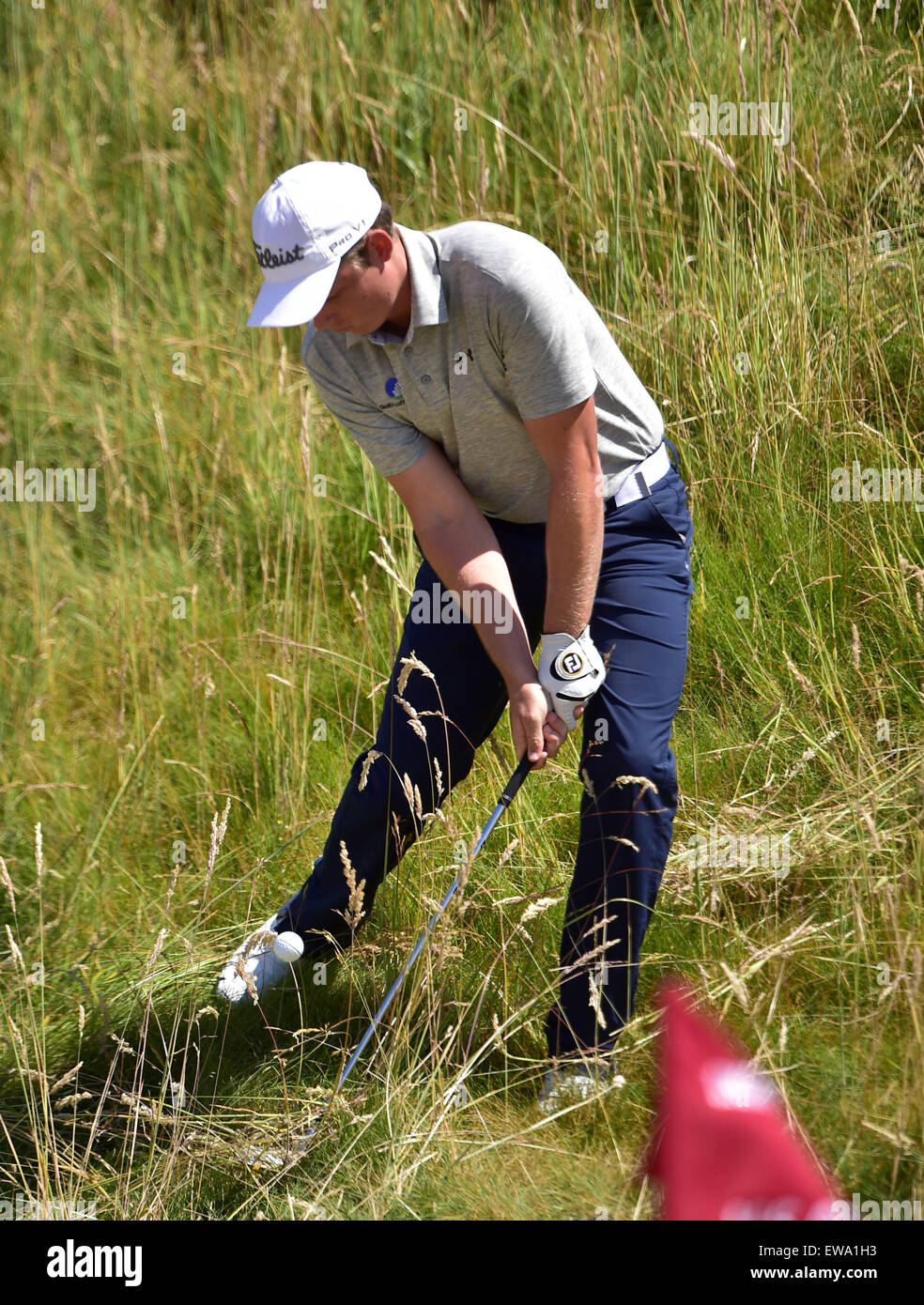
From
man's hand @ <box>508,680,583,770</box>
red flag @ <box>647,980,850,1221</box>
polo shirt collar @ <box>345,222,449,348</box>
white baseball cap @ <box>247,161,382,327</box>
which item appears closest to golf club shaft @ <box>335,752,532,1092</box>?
man's hand @ <box>508,680,583,770</box>

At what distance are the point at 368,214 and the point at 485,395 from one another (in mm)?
436

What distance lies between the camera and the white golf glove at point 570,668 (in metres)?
2.57

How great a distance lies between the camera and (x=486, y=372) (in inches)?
103

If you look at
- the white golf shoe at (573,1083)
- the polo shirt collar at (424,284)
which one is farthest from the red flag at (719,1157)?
the polo shirt collar at (424,284)

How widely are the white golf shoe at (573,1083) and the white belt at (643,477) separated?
3.98 ft

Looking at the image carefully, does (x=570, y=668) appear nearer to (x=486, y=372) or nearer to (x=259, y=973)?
(x=486, y=372)

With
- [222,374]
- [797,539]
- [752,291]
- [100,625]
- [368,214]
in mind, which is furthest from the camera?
[222,374]

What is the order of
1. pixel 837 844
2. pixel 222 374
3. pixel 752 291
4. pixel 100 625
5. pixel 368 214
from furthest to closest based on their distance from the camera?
pixel 222 374
pixel 100 625
pixel 752 291
pixel 837 844
pixel 368 214

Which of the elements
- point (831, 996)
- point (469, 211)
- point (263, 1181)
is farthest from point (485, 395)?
point (469, 211)

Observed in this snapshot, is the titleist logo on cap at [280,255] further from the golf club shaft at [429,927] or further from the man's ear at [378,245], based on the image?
the golf club shaft at [429,927]

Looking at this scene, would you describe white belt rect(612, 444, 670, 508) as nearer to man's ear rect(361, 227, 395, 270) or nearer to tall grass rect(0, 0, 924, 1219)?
tall grass rect(0, 0, 924, 1219)

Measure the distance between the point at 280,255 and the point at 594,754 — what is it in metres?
1.20

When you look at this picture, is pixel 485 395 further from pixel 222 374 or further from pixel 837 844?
pixel 222 374

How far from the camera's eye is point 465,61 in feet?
16.4
